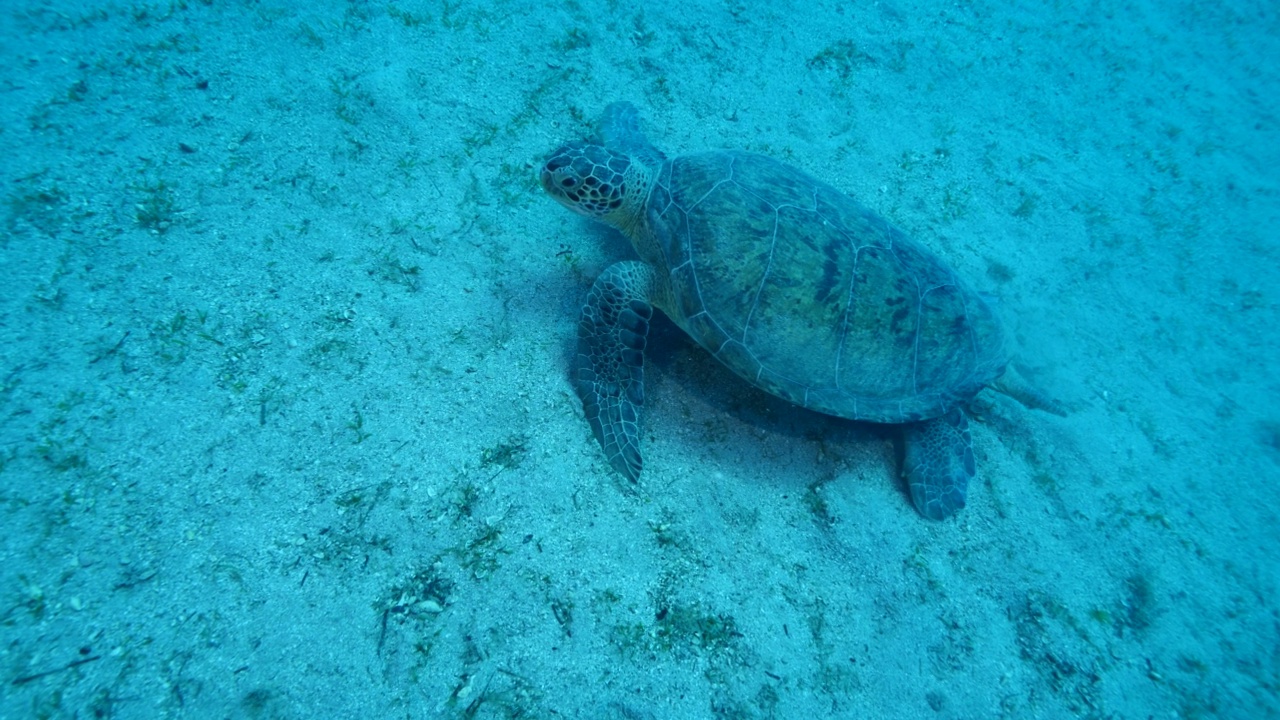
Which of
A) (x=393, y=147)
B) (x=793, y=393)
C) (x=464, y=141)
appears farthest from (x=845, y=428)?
(x=393, y=147)

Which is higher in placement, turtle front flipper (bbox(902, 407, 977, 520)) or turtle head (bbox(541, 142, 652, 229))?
turtle head (bbox(541, 142, 652, 229))

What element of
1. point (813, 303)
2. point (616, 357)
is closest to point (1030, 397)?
point (813, 303)

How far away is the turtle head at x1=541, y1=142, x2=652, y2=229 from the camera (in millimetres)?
2998

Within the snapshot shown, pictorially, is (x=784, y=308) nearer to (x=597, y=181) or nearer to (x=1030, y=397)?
(x=597, y=181)

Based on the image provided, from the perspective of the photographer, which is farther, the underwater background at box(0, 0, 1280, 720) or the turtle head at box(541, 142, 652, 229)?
the turtle head at box(541, 142, 652, 229)

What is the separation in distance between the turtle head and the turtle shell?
0.65 feet

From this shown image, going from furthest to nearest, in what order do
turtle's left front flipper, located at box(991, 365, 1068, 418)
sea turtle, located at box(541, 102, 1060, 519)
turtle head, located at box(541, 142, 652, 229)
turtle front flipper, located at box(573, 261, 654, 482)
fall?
turtle's left front flipper, located at box(991, 365, 1068, 418), turtle head, located at box(541, 142, 652, 229), sea turtle, located at box(541, 102, 1060, 519), turtle front flipper, located at box(573, 261, 654, 482)

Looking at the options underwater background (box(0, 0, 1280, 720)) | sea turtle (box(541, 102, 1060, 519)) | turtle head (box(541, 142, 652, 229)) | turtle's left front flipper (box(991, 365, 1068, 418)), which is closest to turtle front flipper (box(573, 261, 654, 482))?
sea turtle (box(541, 102, 1060, 519))

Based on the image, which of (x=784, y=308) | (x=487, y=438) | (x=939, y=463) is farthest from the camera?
(x=939, y=463)

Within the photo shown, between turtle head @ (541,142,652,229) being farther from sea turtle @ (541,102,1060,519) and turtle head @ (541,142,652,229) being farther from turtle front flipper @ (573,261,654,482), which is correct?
turtle front flipper @ (573,261,654,482)

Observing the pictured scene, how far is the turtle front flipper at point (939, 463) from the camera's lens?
2.82 meters

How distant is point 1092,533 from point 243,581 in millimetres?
4429

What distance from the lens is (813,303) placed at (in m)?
2.74

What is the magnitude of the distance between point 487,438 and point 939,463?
2603 millimetres
